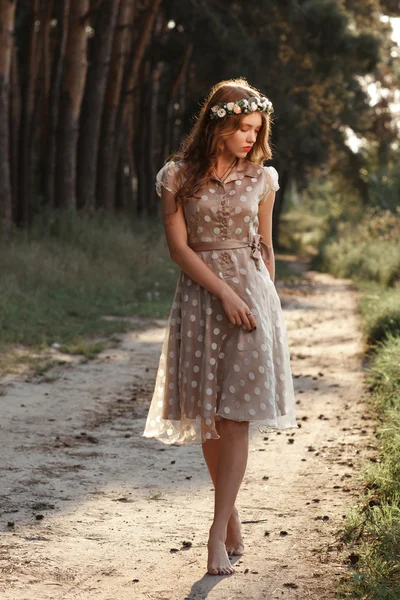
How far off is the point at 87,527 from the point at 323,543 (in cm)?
116

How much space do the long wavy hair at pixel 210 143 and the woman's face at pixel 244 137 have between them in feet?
0.08

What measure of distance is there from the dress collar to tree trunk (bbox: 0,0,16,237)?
12.4 meters

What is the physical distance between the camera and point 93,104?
21.6 m

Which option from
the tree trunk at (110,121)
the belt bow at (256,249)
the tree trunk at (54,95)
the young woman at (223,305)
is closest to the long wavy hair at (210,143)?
the young woman at (223,305)

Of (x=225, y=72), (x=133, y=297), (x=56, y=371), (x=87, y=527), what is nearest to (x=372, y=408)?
(x=56, y=371)

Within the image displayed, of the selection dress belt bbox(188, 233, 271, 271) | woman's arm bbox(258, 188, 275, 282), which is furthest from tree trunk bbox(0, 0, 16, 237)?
dress belt bbox(188, 233, 271, 271)

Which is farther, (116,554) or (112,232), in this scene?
(112,232)

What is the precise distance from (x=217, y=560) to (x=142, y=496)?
138 cm

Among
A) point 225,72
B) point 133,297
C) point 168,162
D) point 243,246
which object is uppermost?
point 225,72

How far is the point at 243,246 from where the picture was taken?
487cm

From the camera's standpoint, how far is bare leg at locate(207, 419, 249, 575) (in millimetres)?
4727

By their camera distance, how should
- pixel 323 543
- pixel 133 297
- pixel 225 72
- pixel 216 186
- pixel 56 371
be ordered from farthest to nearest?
→ pixel 225 72 → pixel 133 297 → pixel 56 371 → pixel 323 543 → pixel 216 186

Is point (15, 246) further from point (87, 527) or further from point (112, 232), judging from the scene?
point (87, 527)

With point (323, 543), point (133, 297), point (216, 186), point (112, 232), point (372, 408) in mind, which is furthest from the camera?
point (112, 232)
